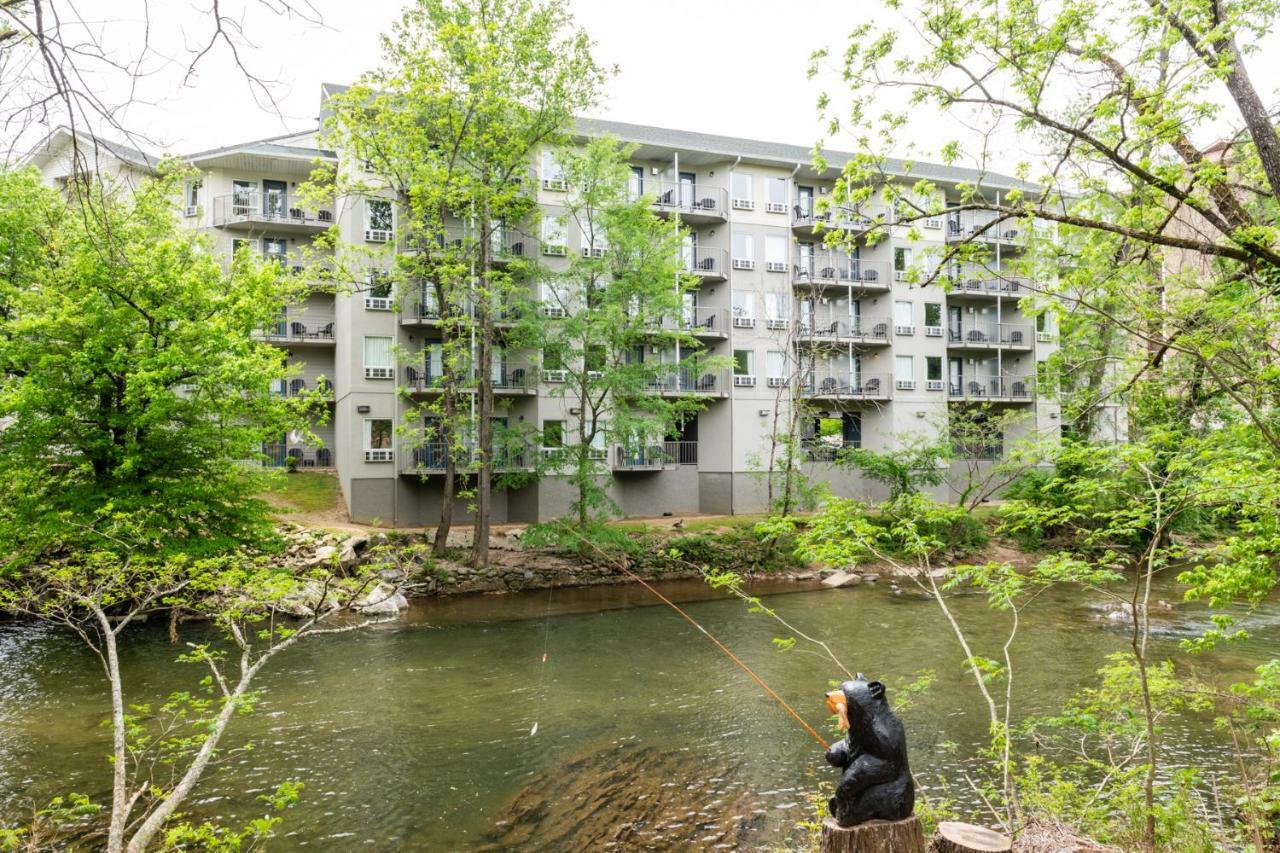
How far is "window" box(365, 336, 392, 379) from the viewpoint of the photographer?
28.3 metres

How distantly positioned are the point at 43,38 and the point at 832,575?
80.9 feet

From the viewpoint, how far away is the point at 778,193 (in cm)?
3431

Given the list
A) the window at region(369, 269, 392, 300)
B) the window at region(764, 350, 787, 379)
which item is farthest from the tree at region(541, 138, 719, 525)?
the window at region(764, 350, 787, 379)

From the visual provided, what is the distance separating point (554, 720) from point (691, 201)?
26.5 m

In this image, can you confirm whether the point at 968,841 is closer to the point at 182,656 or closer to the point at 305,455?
the point at 182,656

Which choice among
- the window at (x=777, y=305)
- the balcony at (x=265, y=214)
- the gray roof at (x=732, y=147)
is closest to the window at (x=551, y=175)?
the gray roof at (x=732, y=147)

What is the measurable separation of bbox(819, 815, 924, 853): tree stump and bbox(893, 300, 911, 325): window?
33.4m

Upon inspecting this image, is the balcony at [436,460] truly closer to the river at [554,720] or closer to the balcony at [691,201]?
the river at [554,720]

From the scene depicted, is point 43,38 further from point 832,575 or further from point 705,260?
point 705,260

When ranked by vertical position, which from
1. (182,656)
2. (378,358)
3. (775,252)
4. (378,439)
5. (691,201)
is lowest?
(182,656)

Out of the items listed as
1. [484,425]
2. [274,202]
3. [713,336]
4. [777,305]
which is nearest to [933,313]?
[777,305]

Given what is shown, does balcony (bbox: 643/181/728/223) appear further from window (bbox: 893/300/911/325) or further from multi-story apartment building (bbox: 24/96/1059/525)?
window (bbox: 893/300/911/325)

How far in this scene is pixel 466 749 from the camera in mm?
10305

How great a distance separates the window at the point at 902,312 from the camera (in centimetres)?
3566
